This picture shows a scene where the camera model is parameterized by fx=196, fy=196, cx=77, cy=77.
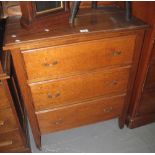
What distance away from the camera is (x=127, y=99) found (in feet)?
5.15

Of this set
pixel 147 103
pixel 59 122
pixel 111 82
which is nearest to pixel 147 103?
pixel 147 103

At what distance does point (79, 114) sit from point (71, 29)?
67 cm

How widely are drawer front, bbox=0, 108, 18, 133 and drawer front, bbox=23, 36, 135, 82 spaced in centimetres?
29

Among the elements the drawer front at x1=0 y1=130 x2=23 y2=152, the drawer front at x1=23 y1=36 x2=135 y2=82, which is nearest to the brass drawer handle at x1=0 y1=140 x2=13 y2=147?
the drawer front at x1=0 y1=130 x2=23 y2=152

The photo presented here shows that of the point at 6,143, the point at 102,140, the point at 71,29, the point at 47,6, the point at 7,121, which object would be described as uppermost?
the point at 47,6

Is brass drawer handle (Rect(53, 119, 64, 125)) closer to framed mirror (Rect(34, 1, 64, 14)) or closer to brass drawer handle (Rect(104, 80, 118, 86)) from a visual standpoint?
brass drawer handle (Rect(104, 80, 118, 86))

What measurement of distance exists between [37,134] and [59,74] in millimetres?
573

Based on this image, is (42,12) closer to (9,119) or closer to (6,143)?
(9,119)

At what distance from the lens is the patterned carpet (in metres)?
1.64

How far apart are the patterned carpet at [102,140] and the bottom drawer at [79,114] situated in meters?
0.23

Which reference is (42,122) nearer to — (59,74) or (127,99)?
(59,74)

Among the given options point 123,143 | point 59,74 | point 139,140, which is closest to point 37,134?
point 59,74

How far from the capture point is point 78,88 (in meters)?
1.35

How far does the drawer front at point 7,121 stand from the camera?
4.14ft
